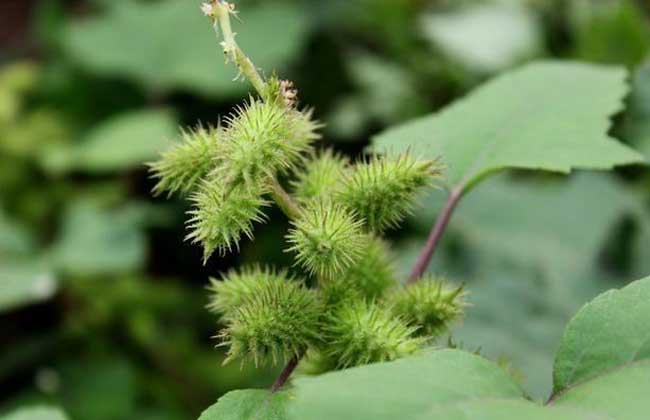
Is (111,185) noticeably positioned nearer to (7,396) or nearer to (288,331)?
(7,396)

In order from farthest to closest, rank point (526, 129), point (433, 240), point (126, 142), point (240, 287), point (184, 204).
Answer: point (184, 204) < point (126, 142) < point (526, 129) < point (433, 240) < point (240, 287)

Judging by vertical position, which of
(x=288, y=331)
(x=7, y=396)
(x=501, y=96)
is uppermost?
(x=501, y=96)

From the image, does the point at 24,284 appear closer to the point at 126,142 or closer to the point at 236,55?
the point at 126,142

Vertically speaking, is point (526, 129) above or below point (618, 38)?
below

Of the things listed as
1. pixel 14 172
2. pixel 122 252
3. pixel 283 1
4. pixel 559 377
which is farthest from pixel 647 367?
pixel 283 1

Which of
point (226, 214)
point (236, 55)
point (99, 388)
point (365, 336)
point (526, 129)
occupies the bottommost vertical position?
point (99, 388)

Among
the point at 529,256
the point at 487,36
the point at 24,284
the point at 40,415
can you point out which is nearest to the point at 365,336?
the point at 40,415
